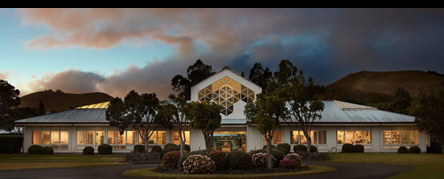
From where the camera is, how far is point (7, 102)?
47.3 m

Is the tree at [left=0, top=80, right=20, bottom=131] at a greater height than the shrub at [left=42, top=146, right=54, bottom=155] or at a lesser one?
greater

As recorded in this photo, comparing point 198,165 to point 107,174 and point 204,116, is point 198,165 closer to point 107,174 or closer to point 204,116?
point 107,174

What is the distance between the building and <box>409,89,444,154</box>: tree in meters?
3.30

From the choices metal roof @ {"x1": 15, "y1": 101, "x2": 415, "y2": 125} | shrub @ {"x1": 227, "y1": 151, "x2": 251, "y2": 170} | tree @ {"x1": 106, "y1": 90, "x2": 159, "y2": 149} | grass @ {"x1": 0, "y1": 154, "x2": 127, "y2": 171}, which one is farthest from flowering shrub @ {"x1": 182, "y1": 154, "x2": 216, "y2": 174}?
metal roof @ {"x1": 15, "y1": 101, "x2": 415, "y2": 125}

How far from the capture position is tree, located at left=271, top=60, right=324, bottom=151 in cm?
3859

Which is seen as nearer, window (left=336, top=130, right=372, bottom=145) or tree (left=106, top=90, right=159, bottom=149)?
tree (left=106, top=90, right=159, bottom=149)

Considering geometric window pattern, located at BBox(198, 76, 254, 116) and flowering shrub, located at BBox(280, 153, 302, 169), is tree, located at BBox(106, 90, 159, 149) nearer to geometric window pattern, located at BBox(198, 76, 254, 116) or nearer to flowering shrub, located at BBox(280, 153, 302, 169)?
geometric window pattern, located at BBox(198, 76, 254, 116)

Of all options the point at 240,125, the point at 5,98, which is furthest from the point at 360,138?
the point at 5,98

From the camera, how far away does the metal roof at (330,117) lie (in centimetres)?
4706

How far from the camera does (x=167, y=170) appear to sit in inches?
981

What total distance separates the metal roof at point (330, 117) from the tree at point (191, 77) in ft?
90.5

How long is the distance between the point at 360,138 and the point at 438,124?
28.1 ft

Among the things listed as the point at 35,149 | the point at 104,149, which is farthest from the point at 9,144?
the point at 104,149

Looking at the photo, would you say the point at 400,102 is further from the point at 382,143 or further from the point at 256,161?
the point at 256,161
